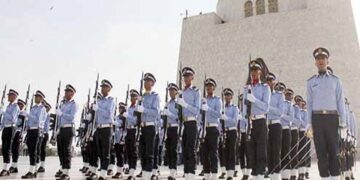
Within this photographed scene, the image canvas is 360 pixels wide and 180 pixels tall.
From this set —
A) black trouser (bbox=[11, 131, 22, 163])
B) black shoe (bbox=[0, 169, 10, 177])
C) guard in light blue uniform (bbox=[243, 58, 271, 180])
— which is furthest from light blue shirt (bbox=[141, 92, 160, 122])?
black trouser (bbox=[11, 131, 22, 163])

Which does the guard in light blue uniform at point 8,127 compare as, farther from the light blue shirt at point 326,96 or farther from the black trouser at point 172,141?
the light blue shirt at point 326,96

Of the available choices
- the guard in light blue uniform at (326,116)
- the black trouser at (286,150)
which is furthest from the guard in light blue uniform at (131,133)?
the guard in light blue uniform at (326,116)

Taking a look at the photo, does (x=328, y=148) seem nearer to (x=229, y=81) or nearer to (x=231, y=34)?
(x=229, y=81)

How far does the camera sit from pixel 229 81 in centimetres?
2727

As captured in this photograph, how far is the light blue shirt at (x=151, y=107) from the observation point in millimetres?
7098

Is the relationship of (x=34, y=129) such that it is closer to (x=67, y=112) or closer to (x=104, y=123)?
(x=67, y=112)

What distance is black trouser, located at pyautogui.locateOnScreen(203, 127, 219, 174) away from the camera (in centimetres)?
757

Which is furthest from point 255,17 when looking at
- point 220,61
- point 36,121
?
point 36,121

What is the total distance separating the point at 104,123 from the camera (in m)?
7.68

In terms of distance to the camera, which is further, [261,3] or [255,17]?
[261,3]

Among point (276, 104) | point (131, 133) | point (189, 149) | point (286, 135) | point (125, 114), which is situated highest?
point (125, 114)

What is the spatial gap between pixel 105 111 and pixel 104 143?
66 centimetres

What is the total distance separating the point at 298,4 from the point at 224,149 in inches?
872

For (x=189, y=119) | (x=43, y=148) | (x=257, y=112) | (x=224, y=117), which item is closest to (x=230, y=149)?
(x=224, y=117)
